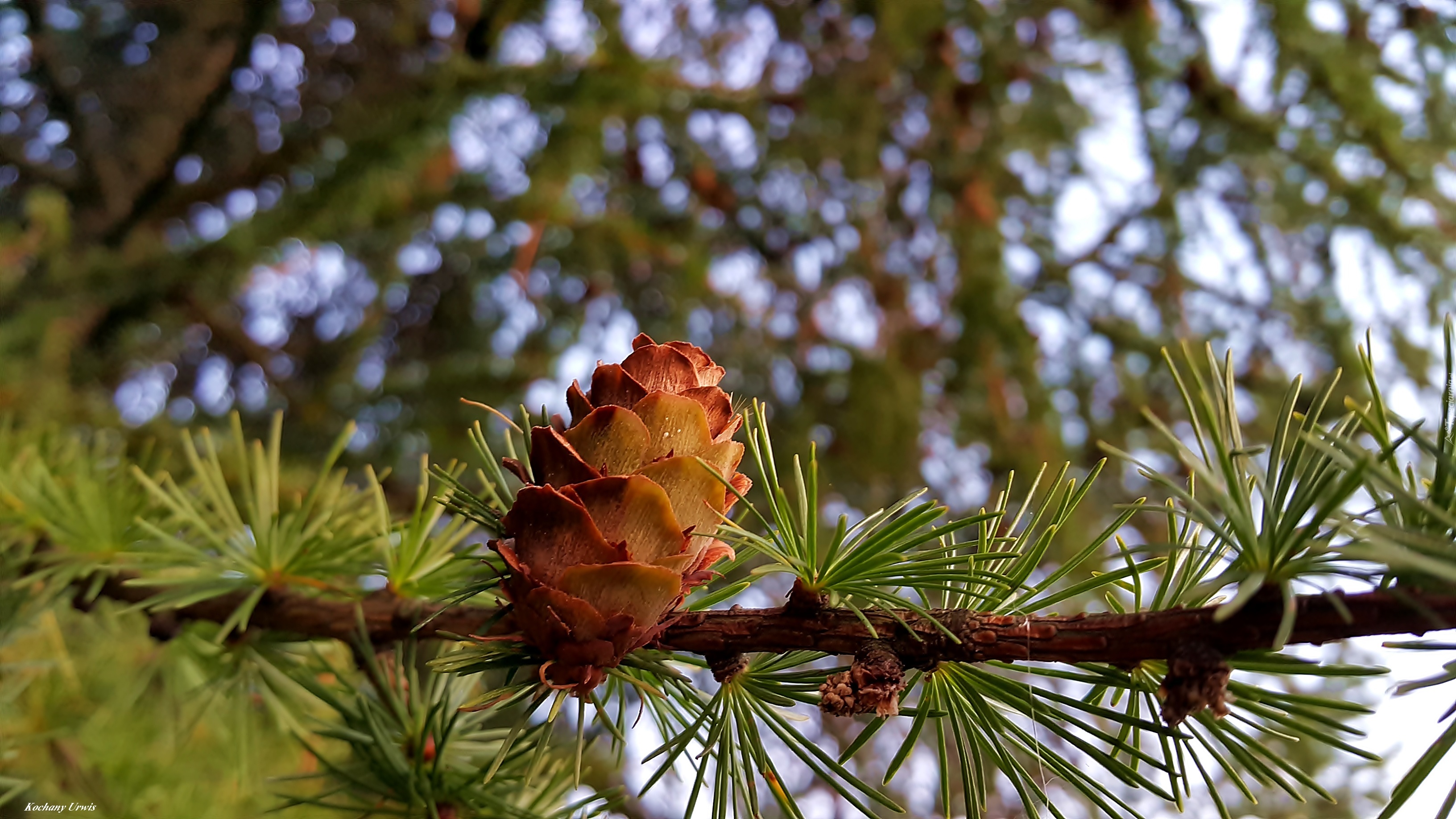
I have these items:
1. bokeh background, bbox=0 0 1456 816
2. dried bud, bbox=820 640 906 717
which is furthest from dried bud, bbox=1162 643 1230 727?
bokeh background, bbox=0 0 1456 816

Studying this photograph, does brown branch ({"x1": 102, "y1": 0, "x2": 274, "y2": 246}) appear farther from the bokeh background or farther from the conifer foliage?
the conifer foliage

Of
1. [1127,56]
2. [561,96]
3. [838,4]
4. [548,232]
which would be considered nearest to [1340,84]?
[1127,56]

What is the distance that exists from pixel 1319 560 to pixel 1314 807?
1657 millimetres

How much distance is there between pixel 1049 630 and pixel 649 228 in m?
1.43

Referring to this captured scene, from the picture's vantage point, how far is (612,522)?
42 cm

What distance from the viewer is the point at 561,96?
1.09 meters

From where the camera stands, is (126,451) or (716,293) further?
(716,293)

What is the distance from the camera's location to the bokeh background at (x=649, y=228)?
3.49ft

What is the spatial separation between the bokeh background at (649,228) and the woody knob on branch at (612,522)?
0.41 metres

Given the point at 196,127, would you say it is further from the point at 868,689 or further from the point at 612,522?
the point at 868,689

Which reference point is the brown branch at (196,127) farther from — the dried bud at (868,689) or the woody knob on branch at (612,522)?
the dried bud at (868,689)

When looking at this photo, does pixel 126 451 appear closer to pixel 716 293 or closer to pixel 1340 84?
pixel 716 293

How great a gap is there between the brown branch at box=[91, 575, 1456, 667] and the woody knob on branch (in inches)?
1.2

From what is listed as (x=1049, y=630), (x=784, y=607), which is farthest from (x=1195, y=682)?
(x=784, y=607)
